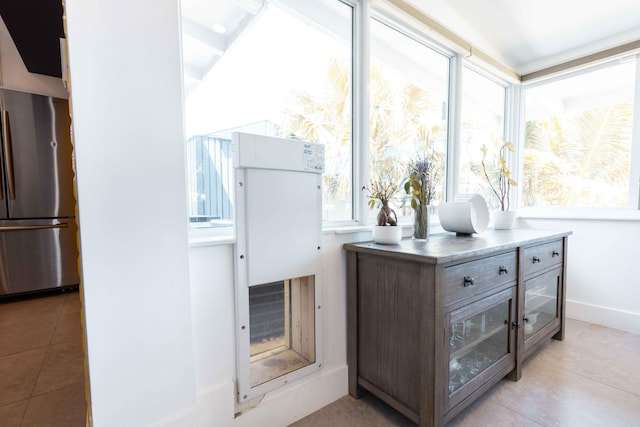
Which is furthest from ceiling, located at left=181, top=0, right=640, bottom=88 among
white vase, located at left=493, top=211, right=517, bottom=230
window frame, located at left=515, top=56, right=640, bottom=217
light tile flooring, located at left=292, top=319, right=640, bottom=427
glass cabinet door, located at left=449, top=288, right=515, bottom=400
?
light tile flooring, located at left=292, top=319, right=640, bottom=427

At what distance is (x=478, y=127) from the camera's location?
254 centimetres

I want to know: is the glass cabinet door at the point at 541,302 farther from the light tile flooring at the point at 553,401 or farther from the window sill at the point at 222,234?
the window sill at the point at 222,234

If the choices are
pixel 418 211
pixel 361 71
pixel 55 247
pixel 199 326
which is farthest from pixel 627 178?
pixel 55 247

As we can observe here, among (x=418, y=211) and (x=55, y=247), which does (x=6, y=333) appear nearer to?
(x=55, y=247)

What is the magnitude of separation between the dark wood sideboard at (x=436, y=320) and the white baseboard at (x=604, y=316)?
3.81ft

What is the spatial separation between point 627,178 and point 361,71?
231 cm

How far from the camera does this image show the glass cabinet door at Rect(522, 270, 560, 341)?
1.76 m

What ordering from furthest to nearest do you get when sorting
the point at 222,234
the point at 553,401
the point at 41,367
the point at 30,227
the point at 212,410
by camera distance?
the point at 30,227 → the point at 41,367 → the point at 553,401 → the point at 222,234 → the point at 212,410

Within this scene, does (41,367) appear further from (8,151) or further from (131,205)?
(8,151)

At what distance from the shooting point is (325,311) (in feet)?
4.69

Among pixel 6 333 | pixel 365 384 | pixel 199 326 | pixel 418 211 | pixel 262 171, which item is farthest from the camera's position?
pixel 6 333

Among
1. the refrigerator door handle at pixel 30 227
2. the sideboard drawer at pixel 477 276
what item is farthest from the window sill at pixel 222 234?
the refrigerator door handle at pixel 30 227

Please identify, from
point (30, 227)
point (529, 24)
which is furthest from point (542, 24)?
point (30, 227)

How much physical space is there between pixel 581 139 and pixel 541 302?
4.97 ft
